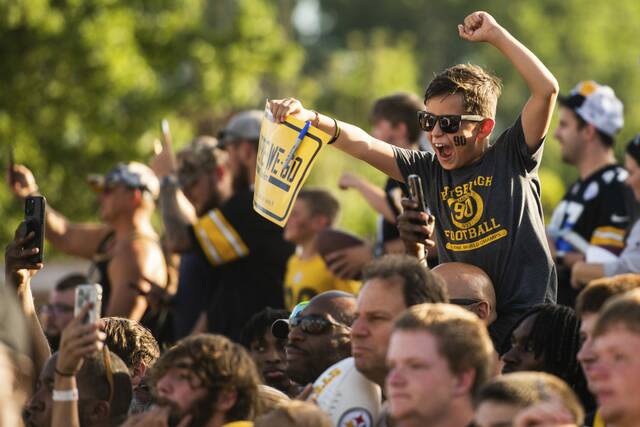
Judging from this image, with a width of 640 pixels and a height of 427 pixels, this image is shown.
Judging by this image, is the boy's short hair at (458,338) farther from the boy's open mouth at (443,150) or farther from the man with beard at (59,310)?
the man with beard at (59,310)

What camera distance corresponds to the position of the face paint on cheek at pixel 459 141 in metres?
5.82

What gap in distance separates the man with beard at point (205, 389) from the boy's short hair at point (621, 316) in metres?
1.33

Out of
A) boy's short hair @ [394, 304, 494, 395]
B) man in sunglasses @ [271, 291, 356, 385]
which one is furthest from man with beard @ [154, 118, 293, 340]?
boy's short hair @ [394, 304, 494, 395]

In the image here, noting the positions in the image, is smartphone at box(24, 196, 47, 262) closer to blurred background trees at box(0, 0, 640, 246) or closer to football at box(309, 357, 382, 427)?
football at box(309, 357, 382, 427)

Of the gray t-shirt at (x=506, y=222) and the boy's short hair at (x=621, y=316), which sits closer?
the boy's short hair at (x=621, y=316)

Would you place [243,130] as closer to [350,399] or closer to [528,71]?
[528,71]

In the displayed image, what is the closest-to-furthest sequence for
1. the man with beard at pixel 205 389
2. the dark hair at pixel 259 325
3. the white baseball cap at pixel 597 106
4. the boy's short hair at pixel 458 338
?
the boy's short hair at pixel 458 338, the man with beard at pixel 205 389, the dark hair at pixel 259 325, the white baseball cap at pixel 597 106

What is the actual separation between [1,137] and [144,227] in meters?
6.17

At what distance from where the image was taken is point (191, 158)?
9727 millimetres

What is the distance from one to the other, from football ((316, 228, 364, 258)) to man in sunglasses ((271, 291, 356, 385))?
2.28 meters

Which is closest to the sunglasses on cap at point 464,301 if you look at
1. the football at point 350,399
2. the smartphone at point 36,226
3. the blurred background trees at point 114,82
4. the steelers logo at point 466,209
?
the steelers logo at point 466,209

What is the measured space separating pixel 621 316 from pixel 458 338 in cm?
53

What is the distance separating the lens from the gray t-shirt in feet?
18.9

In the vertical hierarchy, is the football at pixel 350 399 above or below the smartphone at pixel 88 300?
below
